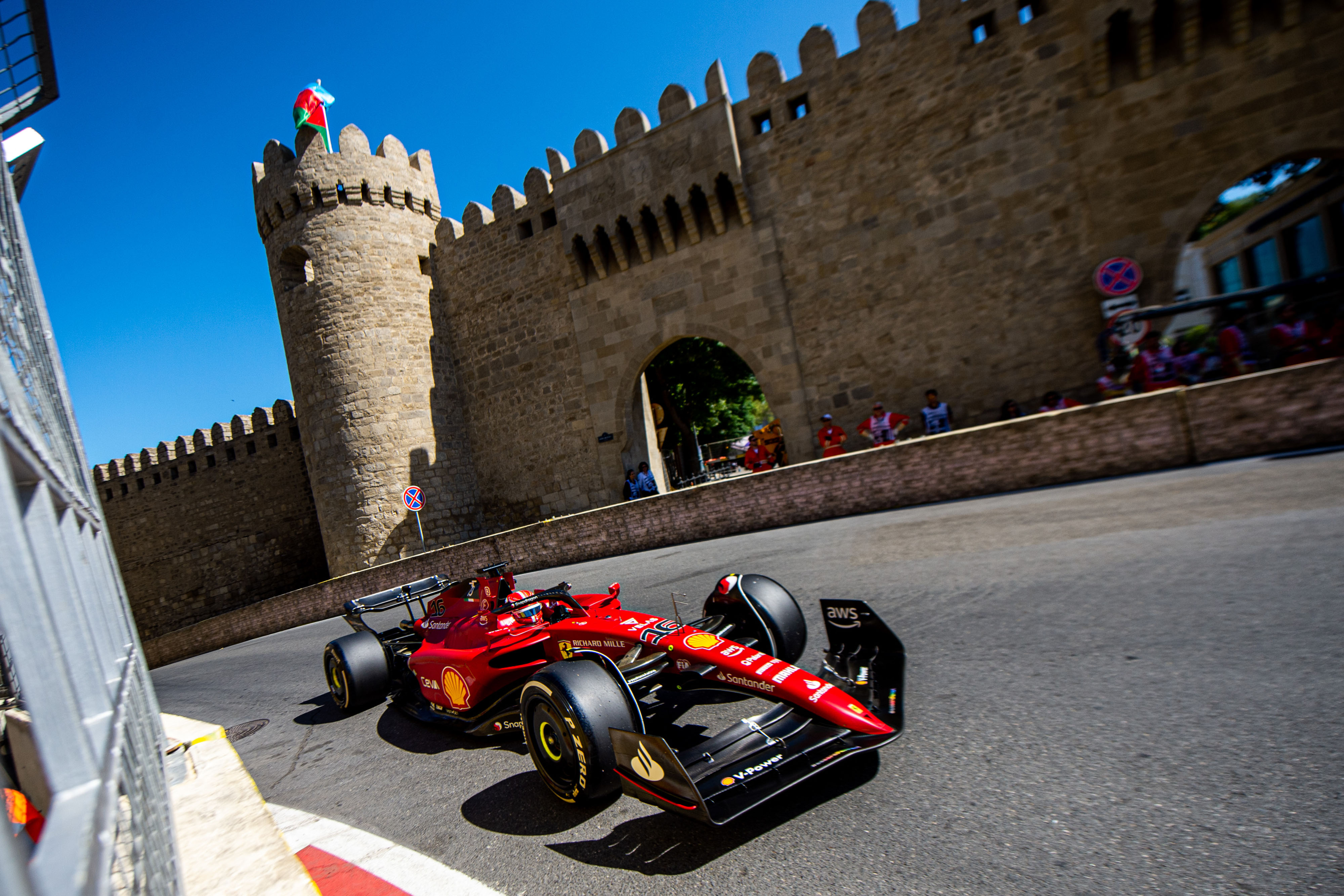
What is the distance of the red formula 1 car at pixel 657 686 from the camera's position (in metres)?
2.54

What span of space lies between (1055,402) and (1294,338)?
11.2 ft

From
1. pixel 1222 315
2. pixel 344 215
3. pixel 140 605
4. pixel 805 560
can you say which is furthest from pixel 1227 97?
pixel 140 605

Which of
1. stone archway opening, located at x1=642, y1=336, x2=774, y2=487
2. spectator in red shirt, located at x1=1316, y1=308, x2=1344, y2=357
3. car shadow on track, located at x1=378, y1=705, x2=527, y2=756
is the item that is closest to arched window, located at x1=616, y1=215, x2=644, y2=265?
stone archway opening, located at x1=642, y1=336, x2=774, y2=487

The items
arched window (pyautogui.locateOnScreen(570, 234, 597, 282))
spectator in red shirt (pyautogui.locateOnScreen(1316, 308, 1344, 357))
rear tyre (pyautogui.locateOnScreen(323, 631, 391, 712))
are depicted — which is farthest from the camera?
arched window (pyautogui.locateOnScreen(570, 234, 597, 282))

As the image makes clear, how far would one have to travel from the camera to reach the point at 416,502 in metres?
17.3

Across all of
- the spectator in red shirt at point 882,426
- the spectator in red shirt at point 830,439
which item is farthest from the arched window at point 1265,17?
the spectator in red shirt at point 830,439

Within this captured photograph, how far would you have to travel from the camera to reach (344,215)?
1881 cm

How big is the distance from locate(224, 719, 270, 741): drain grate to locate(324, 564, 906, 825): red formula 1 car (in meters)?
1.73

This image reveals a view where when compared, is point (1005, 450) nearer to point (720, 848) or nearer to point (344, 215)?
point (720, 848)

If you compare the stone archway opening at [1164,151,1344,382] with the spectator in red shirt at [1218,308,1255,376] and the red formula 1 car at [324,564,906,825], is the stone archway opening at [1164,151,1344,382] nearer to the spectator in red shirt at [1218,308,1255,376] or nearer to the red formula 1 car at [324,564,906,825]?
the spectator in red shirt at [1218,308,1255,376]

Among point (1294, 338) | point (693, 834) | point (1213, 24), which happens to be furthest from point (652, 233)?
point (693, 834)

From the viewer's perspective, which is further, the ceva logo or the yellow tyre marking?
the yellow tyre marking

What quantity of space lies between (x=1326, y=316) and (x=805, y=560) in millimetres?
9013

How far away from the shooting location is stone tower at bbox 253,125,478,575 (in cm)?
Result: 1855
